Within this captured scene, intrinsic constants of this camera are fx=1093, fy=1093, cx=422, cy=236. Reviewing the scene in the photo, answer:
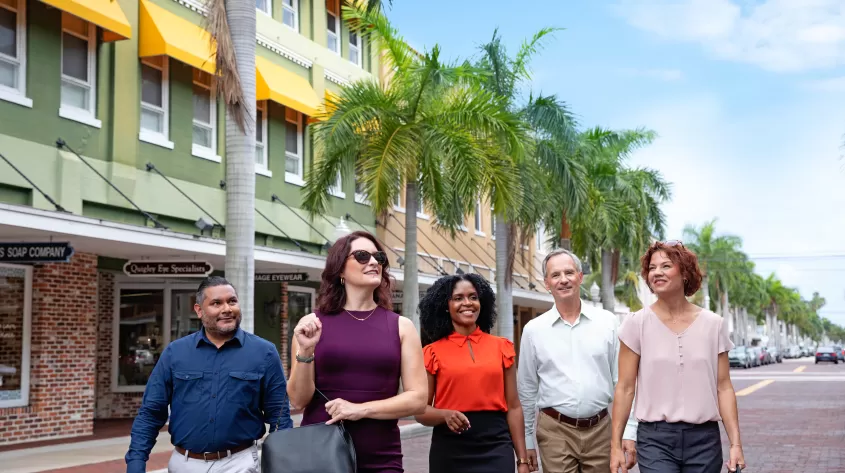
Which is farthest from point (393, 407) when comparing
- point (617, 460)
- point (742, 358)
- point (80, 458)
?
point (742, 358)

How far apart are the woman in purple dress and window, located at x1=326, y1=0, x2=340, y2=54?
23381 millimetres

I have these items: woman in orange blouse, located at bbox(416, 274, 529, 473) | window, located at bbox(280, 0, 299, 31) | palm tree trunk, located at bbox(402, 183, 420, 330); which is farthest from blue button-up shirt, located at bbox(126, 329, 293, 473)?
window, located at bbox(280, 0, 299, 31)

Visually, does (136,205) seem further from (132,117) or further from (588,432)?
(588,432)

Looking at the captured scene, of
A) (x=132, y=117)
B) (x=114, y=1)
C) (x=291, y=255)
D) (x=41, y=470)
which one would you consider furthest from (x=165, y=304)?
(x=41, y=470)

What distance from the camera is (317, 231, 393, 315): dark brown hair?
4.66 metres

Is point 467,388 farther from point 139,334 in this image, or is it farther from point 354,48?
point 354,48

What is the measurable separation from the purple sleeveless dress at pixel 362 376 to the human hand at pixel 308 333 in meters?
0.11

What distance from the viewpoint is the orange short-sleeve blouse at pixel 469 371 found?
566cm

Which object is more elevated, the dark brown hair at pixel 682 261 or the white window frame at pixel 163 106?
the white window frame at pixel 163 106

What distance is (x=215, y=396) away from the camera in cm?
525

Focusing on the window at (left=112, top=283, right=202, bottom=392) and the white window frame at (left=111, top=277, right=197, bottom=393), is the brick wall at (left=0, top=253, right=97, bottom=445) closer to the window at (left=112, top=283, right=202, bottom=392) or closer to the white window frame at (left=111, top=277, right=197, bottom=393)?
the white window frame at (left=111, top=277, right=197, bottom=393)

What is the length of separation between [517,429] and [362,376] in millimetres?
1553

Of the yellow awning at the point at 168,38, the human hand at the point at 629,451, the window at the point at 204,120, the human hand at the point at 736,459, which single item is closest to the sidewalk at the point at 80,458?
A: the window at the point at 204,120

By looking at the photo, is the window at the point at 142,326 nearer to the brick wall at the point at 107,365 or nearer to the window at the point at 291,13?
the brick wall at the point at 107,365
